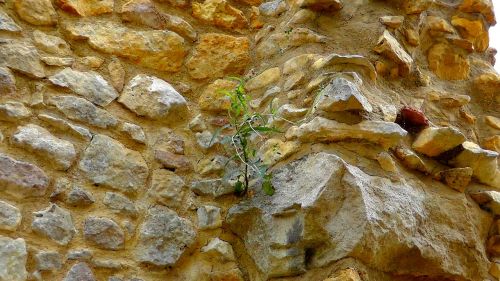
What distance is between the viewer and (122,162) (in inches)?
68.4

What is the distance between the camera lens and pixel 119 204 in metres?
1.66

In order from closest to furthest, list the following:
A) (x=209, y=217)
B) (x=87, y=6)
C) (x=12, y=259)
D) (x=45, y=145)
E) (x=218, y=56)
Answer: (x=12, y=259), (x=45, y=145), (x=209, y=217), (x=87, y=6), (x=218, y=56)

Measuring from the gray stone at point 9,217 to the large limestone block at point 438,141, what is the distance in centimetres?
120

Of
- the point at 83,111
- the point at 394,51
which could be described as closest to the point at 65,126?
the point at 83,111

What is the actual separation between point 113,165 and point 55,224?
0.91 ft

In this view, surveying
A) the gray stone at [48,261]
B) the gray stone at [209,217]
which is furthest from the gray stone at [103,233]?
the gray stone at [209,217]

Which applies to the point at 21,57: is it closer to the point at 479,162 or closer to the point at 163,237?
the point at 163,237

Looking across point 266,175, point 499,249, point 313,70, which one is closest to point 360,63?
point 313,70

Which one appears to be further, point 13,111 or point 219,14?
point 219,14

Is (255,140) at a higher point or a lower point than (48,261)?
higher

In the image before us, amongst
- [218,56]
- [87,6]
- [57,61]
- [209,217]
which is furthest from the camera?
[218,56]

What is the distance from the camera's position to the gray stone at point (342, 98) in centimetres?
161

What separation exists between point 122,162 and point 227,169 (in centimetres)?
35

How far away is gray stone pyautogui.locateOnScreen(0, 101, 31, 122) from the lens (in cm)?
161
